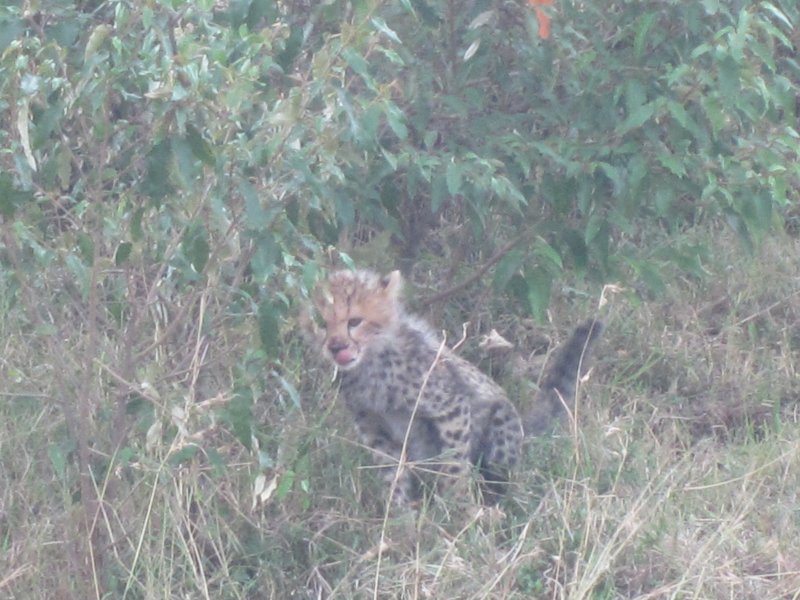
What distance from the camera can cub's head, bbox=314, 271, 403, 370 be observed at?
4516 mm

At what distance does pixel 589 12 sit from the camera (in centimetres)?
446

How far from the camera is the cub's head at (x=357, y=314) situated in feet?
14.8

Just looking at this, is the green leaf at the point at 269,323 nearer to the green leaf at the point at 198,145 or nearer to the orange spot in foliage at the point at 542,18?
the green leaf at the point at 198,145

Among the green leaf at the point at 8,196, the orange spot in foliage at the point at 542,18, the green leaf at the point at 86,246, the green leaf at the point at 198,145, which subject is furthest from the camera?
the orange spot in foliage at the point at 542,18

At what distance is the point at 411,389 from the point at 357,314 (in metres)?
0.29

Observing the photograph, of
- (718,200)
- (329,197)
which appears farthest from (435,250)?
(329,197)

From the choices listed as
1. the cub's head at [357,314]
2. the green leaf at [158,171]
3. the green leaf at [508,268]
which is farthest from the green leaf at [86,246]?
the green leaf at [508,268]

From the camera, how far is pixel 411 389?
15.2 feet

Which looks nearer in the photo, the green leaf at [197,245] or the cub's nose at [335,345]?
the green leaf at [197,245]

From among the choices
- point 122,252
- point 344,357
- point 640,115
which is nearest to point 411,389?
point 344,357

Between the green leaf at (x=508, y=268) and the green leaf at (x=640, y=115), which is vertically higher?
the green leaf at (x=640, y=115)

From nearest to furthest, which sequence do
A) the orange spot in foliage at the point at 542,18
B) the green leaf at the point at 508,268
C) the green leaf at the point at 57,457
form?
the green leaf at the point at 57,457 < the orange spot in foliage at the point at 542,18 < the green leaf at the point at 508,268

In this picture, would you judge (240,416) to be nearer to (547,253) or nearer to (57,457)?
(57,457)

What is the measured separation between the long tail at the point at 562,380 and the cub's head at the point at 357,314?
55cm
